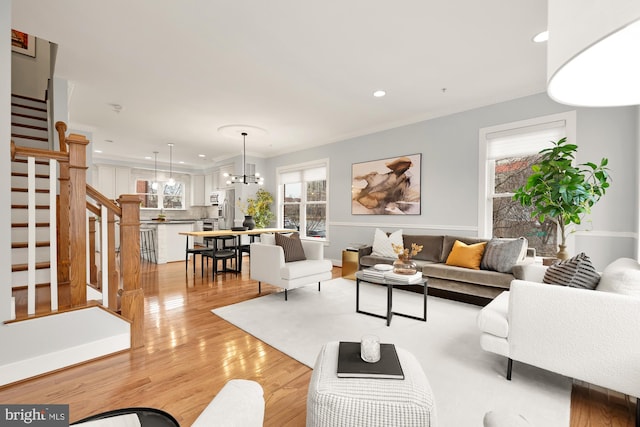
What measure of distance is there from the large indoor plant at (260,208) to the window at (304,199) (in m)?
0.28

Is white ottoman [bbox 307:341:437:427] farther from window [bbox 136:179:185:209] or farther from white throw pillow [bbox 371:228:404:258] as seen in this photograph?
window [bbox 136:179:185:209]

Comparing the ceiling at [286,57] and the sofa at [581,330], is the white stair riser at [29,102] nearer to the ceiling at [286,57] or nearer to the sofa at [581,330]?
the ceiling at [286,57]

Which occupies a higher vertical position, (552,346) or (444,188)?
(444,188)

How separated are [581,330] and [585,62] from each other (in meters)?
1.81

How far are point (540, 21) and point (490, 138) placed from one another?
6.12 ft

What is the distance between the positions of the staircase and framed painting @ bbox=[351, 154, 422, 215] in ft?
12.8

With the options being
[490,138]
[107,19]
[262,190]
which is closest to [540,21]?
[490,138]

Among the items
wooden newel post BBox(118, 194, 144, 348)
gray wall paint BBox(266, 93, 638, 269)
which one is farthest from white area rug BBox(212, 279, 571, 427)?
gray wall paint BBox(266, 93, 638, 269)

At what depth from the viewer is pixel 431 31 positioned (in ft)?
8.64

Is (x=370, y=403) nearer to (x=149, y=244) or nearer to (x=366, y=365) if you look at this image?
(x=366, y=365)

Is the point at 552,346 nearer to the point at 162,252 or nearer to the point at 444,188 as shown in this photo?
the point at 444,188

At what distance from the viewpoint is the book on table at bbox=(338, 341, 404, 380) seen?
133cm

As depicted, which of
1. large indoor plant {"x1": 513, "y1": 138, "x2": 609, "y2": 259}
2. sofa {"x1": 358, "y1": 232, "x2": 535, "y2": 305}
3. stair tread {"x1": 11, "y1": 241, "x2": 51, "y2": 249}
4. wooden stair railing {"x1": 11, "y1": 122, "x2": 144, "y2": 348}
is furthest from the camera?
sofa {"x1": 358, "y1": 232, "x2": 535, "y2": 305}

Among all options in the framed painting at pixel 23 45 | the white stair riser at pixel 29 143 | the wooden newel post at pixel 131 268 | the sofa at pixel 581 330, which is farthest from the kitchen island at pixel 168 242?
the sofa at pixel 581 330
